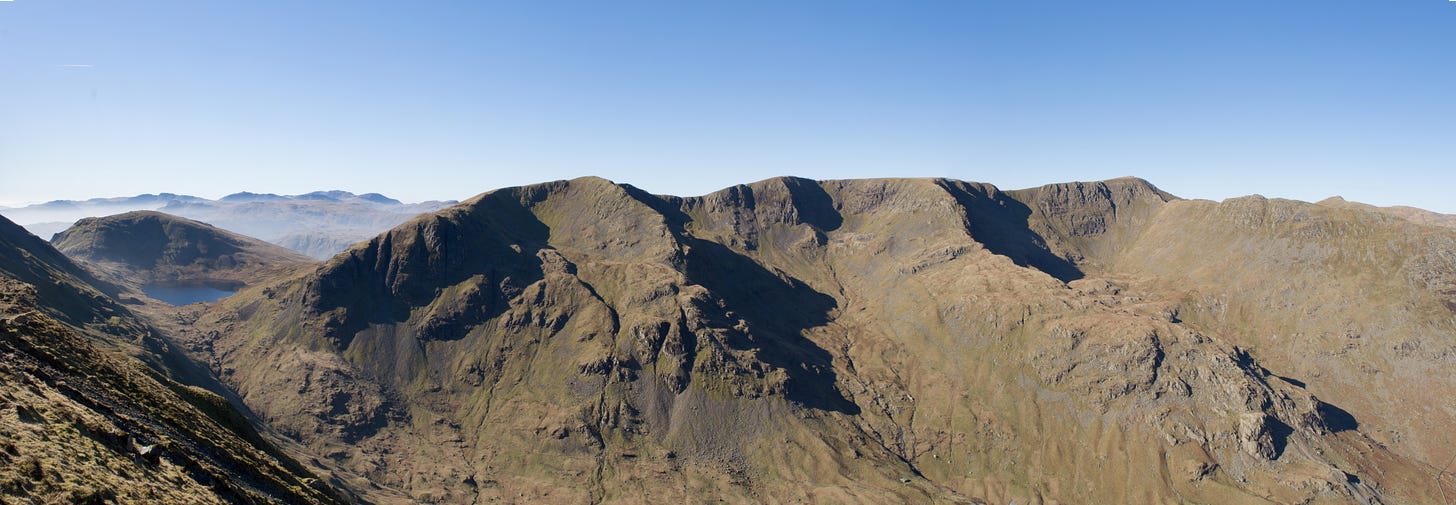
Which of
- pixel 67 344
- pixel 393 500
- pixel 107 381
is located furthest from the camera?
pixel 393 500

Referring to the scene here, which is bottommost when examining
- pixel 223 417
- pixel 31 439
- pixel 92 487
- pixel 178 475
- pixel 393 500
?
pixel 393 500

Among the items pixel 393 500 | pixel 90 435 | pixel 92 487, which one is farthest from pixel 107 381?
pixel 393 500

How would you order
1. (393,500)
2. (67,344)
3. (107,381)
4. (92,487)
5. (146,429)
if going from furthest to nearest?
(393,500)
(67,344)
(107,381)
(146,429)
(92,487)

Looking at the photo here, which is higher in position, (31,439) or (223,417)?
(31,439)

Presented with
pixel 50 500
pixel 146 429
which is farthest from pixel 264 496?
pixel 50 500

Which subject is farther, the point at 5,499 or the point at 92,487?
the point at 92,487

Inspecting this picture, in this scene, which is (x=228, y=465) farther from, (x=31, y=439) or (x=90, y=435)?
(x=31, y=439)

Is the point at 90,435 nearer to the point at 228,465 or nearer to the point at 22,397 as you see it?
the point at 22,397
